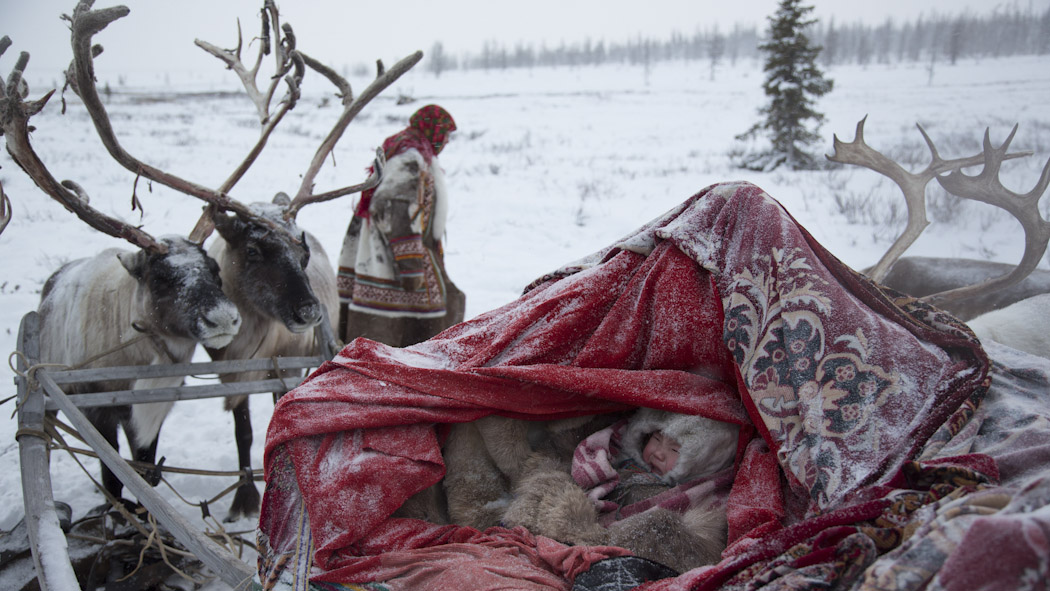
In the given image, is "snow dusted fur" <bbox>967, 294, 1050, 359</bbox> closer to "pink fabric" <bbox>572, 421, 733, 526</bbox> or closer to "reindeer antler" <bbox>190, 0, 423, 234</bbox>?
"pink fabric" <bbox>572, 421, 733, 526</bbox>

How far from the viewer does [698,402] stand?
1965mm

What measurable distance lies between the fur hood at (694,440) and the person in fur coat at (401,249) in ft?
8.73

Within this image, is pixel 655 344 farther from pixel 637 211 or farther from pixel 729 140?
pixel 729 140

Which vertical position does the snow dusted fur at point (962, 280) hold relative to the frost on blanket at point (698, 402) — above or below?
below

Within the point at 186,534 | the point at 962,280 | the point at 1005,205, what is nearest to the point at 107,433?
the point at 186,534

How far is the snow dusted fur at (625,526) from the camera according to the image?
1654 mm

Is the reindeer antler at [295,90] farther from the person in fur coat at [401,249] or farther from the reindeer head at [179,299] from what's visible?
the reindeer head at [179,299]

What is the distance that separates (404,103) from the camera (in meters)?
25.2

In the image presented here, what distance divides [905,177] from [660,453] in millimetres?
2514

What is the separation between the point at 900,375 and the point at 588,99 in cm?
2820

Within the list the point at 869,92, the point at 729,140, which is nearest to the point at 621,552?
the point at 729,140

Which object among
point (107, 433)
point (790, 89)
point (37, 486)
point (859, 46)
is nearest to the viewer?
point (37, 486)

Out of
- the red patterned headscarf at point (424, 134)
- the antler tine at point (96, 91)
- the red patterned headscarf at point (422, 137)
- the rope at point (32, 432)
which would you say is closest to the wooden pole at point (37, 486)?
the rope at point (32, 432)

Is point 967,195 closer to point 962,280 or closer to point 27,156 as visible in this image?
point 962,280
